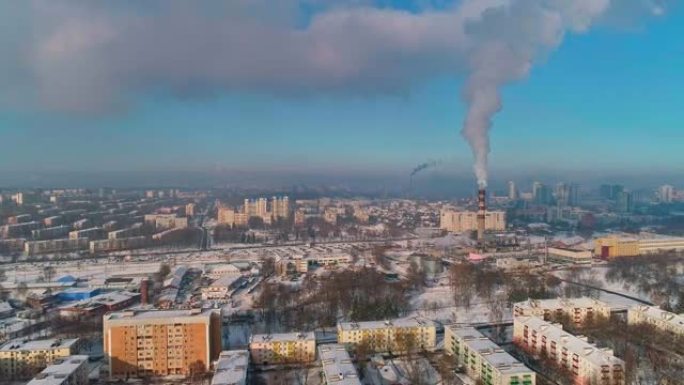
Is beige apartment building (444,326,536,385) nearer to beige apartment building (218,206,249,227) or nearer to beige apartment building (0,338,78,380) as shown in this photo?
beige apartment building (0,338,78,380)

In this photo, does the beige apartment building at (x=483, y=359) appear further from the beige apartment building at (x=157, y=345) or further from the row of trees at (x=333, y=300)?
the beige apartment building at (x=157, y=345)

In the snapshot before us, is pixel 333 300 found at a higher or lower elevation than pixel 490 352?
lower

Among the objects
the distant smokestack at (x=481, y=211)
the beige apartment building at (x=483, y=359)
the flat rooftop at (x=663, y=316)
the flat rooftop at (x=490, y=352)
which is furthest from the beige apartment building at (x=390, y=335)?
the distant smokestack at (x=481, y=211)

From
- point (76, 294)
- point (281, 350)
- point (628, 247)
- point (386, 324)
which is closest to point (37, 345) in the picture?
point (281, 350)

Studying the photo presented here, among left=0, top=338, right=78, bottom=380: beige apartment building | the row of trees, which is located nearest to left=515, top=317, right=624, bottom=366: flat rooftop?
the row of trees

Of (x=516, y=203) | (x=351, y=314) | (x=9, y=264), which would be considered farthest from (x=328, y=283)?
(x=516, y=203)

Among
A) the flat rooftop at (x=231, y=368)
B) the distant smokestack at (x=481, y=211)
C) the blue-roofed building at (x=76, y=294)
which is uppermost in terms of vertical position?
the distant smokestack at (x=481, y=211)

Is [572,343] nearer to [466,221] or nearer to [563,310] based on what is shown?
[563,310]
